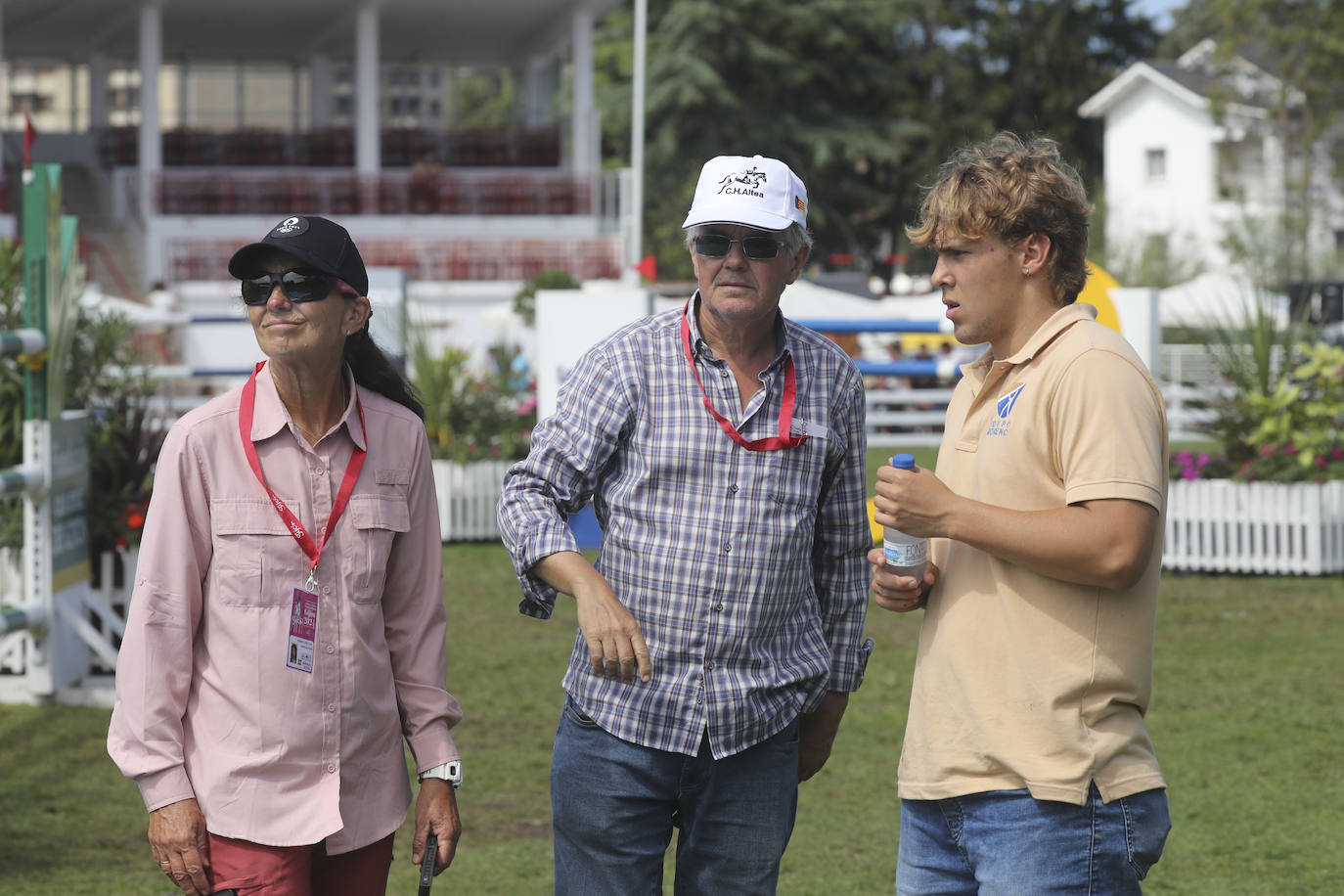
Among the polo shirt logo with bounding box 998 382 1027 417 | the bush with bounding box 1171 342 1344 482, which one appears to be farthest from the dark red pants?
the bush with bounding box 1171 342 1344 482

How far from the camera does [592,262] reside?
37.4m

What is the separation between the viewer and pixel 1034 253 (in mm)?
3008

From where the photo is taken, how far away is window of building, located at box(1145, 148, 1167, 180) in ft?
165

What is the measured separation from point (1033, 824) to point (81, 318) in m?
7.05

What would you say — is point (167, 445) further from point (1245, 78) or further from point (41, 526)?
point (1245, 78)

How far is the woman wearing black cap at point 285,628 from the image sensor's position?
118 inches

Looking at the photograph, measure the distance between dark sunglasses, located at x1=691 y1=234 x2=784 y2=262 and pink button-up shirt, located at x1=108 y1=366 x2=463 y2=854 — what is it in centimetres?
80

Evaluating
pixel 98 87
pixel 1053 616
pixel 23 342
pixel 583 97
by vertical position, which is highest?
pixel 98 87

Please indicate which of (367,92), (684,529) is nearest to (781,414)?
(684,529)

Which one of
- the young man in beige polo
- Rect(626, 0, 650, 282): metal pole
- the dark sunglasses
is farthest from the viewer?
Rect(626, 0, 650, 282): metal pole

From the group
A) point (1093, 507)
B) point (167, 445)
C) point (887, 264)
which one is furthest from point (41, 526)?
point (887, 264)

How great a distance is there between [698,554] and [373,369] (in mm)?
783

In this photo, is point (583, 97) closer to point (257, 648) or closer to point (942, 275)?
point (942, 275)

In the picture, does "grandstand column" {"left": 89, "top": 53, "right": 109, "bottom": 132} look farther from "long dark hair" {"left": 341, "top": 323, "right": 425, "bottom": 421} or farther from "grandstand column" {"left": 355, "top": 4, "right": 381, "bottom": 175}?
"long dark hair" {"left": 341, "top": 323, "right": 425, "bottom": 421}
